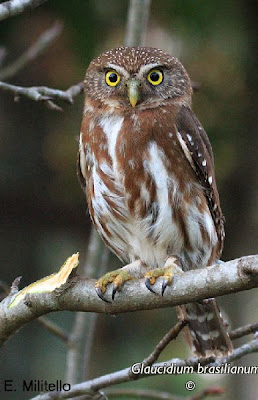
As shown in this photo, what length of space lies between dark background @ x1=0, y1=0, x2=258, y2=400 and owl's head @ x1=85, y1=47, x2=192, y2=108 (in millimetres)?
1474

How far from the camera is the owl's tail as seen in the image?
12.5 feet

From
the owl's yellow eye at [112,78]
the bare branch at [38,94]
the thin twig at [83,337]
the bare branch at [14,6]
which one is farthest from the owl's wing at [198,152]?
the bare branch at [14,6]

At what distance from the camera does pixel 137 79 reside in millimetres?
3703

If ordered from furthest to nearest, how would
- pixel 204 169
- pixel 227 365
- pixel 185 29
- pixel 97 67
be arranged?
pixel 185 29
pixel 97 67
pixel 204 169
pixel 227 365

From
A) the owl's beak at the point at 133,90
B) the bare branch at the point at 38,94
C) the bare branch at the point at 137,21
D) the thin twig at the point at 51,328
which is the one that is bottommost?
the thin twig at the point at 51,328

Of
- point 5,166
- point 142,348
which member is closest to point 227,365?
point 142,348

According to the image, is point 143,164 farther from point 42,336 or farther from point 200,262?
point 42,336

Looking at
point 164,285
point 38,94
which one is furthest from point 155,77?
point 164,285

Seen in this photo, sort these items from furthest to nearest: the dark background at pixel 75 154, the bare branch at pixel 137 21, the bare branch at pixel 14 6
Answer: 1. the dark background at pixel 75 154
2. the bare branch at pixel 137 21
3. the bare branch at pixel 14 6

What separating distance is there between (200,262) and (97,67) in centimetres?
112

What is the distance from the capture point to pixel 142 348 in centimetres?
572

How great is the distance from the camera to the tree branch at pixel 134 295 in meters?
2.36

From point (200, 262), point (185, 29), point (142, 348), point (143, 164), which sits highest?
point (185, 29)

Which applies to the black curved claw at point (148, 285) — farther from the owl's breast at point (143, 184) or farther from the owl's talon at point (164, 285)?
the owl's breast at point (143, 184)
